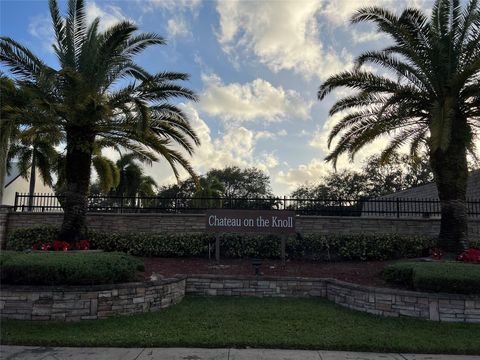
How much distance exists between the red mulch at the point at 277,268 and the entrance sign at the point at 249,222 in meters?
0.75

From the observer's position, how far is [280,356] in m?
5.37

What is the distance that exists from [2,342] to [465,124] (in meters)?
11.6

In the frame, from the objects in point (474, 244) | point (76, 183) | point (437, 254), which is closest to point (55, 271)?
point (76, 183)

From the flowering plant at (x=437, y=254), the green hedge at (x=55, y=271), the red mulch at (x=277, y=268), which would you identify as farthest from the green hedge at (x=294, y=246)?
the green hedge at (x=55, y=271)

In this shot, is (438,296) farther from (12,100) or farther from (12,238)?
(12,238)

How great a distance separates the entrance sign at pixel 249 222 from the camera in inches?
426

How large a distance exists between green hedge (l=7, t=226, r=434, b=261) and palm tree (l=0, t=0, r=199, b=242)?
2.11 m

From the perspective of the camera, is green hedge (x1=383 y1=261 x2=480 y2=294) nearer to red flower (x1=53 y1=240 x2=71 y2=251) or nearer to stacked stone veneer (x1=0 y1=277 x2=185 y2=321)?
stacked stone veneer (x1=0 y1=277 x2=185 y2=321)

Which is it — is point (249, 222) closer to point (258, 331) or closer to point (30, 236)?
point (258, 331)

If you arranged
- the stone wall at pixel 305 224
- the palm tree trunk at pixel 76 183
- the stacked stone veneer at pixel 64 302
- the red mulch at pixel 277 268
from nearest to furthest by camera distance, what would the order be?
the stacked stone veneer at pixel 64 302 → the red mulch at pixel 277 268 → the palm tree trunk at pixel 76 183 → the stone wall at pixel 305 224

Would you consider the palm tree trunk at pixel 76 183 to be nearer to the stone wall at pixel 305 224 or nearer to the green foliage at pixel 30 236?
the green foliage at pixel 30 236

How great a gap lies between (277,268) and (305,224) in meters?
2.91

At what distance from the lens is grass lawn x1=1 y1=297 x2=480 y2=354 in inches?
224

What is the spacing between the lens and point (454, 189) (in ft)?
34.6
